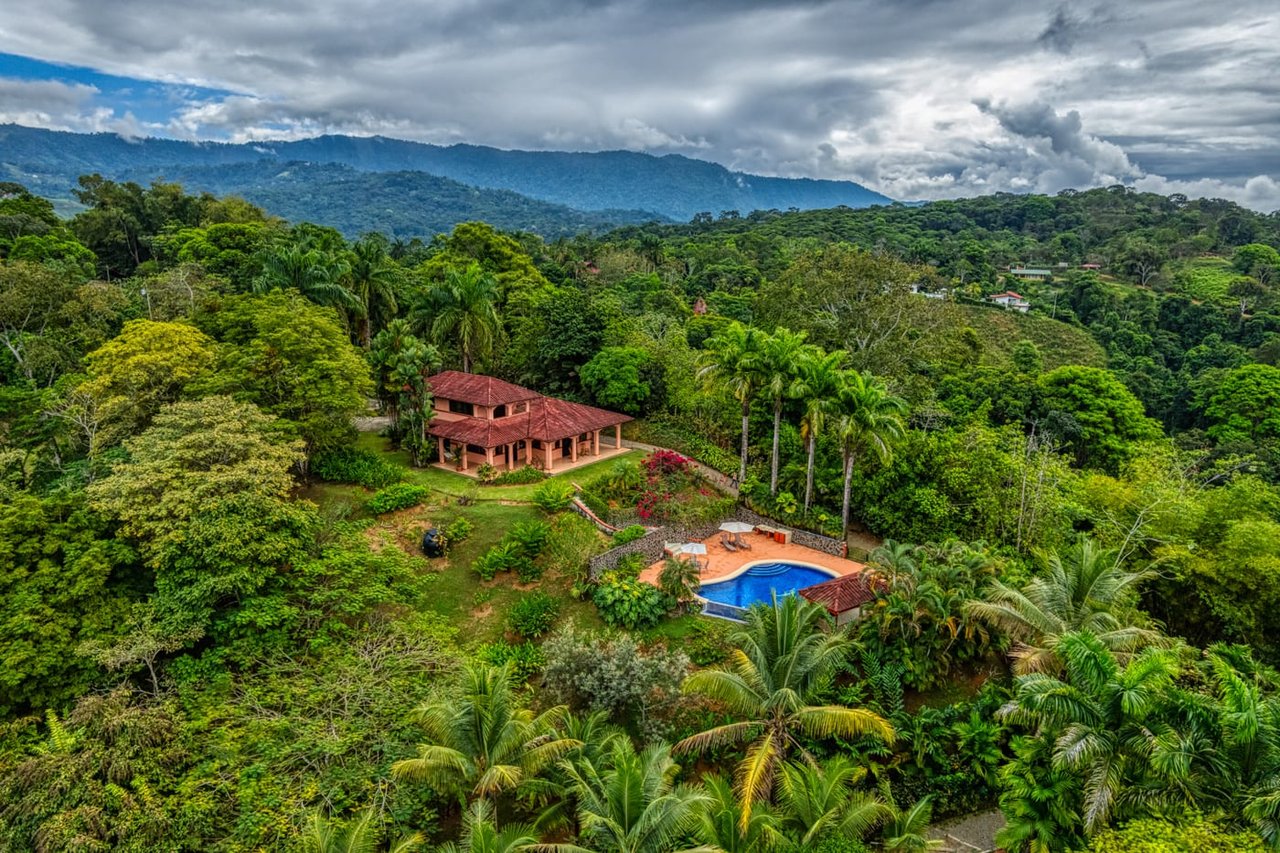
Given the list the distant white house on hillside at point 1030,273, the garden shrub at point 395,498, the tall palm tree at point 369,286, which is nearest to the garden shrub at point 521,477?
the garden shrub at point 395,498

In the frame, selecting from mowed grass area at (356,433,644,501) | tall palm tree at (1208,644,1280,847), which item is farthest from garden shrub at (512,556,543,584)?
tall palm tree at (1208,644,1280,847)

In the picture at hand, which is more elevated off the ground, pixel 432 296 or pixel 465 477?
pixel 432 296

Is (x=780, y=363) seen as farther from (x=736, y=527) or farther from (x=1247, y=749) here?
(x=1247, y=749)

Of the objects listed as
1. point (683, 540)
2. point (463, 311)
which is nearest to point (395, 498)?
point (683, 540)

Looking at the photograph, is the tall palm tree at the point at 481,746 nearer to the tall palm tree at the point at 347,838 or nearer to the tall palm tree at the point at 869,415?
the tall palm tree at the point at 347,838

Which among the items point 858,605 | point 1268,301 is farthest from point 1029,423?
point 1268,301
